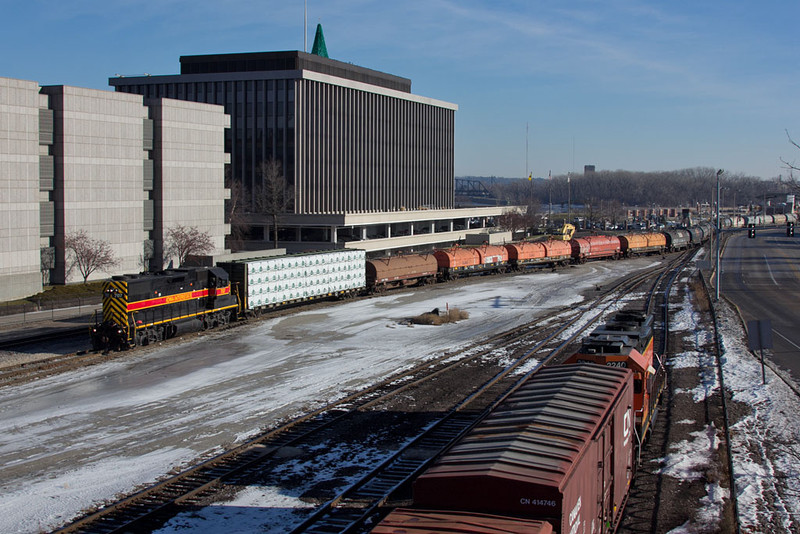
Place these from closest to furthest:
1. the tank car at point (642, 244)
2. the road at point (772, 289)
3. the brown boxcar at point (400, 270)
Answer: the road at point (772, 289) → the brown boxcar at point (400, 270) → the tank car at point (642, 244)

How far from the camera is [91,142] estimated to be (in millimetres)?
60125

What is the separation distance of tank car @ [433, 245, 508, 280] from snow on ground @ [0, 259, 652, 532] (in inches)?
710

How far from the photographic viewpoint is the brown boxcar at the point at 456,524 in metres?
8.76

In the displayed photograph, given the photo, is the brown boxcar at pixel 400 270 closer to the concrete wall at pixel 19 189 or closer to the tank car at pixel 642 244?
the concrete wall at pixel 19 189

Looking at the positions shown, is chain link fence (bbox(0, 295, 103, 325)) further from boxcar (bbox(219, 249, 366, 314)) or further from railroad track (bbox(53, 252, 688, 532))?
railroad track (bbox(53, 252, 688, 532))

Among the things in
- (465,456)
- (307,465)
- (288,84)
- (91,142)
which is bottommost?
(307,465)

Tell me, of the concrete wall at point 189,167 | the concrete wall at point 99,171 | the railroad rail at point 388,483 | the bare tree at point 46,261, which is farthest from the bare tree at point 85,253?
the railroad rail at point 388,483

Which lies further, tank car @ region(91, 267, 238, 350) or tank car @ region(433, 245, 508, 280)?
tank car @ region(433, 245, 508, 280)

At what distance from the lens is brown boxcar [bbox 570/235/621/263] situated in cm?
Result: 8388

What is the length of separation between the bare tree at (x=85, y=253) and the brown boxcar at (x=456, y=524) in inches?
2147

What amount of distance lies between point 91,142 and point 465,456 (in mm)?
57781

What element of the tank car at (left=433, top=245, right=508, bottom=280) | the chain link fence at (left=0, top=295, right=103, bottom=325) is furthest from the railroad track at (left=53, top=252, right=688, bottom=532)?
the tank car at (left=433, top=245, right=508, bottom=280)

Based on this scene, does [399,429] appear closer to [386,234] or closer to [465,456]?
[465,456]

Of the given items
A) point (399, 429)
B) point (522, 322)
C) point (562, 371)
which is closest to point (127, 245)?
point (522, 322)
